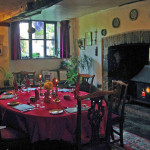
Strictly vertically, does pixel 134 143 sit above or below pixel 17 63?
below

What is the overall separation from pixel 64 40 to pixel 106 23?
1904mm

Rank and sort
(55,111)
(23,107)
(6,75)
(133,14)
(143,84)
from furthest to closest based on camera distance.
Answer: (6,75) → (133,14) → (143,84) → (23,107) → (55,111)

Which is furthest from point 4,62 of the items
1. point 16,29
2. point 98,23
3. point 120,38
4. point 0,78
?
point 120,38

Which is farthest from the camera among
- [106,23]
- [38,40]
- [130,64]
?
[38,40]

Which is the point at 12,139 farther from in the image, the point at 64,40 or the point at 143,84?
the point at 64,40

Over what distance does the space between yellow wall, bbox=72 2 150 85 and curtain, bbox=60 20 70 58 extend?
31 cm

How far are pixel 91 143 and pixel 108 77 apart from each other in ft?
12.3

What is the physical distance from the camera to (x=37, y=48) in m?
7.22

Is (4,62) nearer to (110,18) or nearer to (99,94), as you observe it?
(110,18)

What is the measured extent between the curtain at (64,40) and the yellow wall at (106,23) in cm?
31

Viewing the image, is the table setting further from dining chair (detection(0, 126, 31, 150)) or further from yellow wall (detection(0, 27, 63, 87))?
yellow wall (detection(0, 27, 63, 87))

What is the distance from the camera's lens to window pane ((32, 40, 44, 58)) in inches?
281

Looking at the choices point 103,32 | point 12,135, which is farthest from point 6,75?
point 12,135

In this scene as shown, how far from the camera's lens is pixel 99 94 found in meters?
2.17
